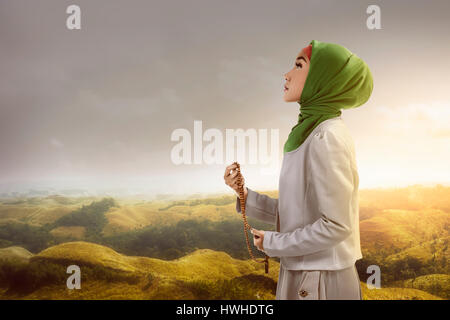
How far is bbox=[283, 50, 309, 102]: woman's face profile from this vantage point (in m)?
1.20

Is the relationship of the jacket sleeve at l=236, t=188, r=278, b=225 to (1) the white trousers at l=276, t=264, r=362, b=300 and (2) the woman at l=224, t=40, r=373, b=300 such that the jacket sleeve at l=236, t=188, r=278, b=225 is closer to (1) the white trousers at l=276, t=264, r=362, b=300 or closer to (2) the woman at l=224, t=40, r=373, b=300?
(2) the woman at l=224, t=40, r=373, b=300

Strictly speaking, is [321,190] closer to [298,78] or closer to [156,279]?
[298,78]

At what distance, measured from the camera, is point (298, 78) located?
47.7 inches

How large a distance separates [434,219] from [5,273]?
4.54 m

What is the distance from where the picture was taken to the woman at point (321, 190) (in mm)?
1009

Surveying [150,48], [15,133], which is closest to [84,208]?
[15,133]

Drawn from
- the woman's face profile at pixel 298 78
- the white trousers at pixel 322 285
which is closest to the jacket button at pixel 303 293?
the white trousers at pixel 322 285

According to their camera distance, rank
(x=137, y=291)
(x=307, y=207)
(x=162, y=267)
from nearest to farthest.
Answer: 1. (x=307, y=207)
2. (x=137, y=291)
3. (x=162, y=267)

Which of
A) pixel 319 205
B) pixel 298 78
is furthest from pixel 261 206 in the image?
pixel 298 78

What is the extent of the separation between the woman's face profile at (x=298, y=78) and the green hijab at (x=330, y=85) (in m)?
0.03

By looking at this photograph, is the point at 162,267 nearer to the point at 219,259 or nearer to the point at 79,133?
the point at 219,259

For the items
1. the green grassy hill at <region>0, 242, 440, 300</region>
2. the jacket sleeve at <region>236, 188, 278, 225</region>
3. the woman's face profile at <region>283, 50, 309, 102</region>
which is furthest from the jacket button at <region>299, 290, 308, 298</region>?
the green grassy hill at <region>0, 242, 440, 300</region>

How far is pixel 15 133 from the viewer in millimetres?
3953

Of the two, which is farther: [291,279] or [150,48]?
[150,48]
